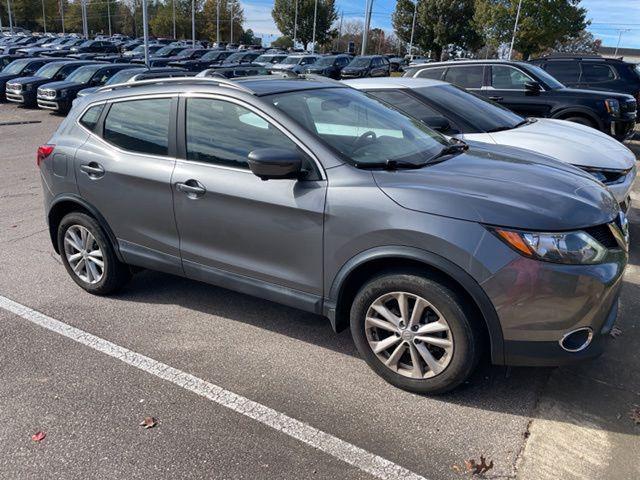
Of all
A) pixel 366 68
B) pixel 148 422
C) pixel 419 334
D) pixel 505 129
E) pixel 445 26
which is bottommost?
pixel 148 422

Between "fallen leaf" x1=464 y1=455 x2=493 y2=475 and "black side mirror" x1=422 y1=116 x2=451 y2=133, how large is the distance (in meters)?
3.69

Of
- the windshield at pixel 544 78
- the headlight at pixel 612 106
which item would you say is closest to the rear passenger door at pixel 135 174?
the windshield at pixel 544 78

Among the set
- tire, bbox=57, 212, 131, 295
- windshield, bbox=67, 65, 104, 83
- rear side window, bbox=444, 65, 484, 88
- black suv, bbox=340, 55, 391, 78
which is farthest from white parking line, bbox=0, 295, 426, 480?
black suv, bbox=340, 55, 391, 78

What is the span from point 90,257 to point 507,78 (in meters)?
7.78

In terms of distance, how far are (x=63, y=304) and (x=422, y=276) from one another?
301 centimetres

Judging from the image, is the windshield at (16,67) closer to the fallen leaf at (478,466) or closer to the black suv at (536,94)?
the black suv at (536,94)

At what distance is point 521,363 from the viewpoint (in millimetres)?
2891

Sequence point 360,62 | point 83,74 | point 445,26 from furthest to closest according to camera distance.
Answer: point 445,26 → point 360,62 → point 83,74

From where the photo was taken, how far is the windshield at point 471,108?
19.6 feet

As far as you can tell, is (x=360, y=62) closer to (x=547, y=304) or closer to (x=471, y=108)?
(x=471, y=108)

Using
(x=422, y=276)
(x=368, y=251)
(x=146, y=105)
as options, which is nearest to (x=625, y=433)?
(x=422, y=276)

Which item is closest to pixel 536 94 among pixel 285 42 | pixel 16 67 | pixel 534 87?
pixel 534 87

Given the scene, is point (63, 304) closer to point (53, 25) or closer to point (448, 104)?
point (448, 104)

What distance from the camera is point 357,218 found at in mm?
3082
